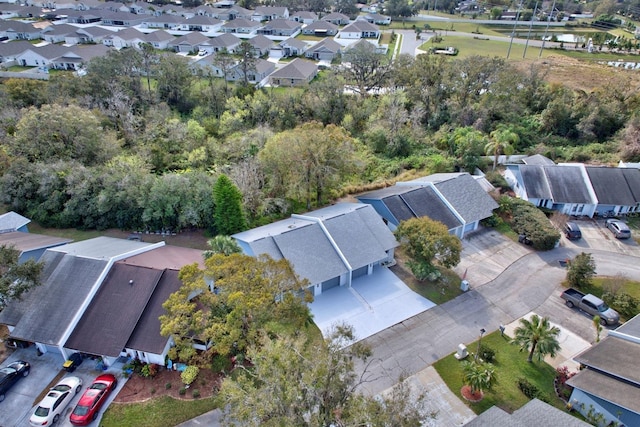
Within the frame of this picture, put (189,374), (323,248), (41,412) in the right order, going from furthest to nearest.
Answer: (323,248), (189,374), (41,412)

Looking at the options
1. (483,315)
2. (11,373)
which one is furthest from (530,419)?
(11,373)

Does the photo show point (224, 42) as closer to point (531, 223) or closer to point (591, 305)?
point (531, 223)

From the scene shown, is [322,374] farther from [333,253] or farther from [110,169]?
[110,169]

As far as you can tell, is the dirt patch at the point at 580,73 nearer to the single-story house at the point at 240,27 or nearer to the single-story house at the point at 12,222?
the single-story house at the point at 12,222

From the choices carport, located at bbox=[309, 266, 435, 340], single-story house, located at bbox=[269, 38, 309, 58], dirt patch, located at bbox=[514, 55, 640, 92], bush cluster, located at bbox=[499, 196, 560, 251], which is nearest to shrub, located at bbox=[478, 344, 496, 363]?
carport, located at bbox=[309, 266, 435, 340]

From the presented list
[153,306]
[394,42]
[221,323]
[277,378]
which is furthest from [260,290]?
[394,42]

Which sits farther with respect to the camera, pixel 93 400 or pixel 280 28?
pixel 280 28
